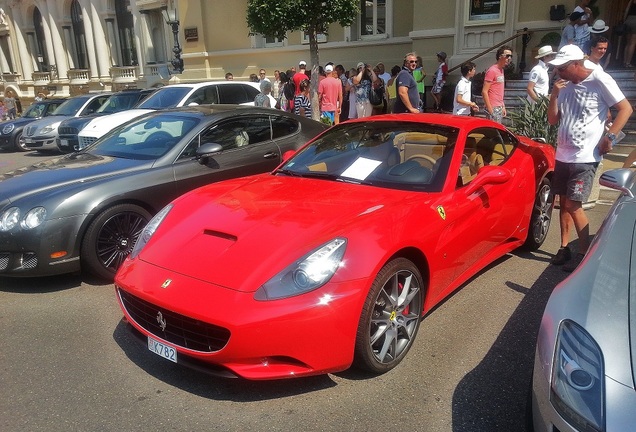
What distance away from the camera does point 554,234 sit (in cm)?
552

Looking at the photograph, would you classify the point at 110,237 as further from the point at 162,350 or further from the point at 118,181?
the point at 162,350

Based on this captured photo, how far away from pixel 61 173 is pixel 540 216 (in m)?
4.56

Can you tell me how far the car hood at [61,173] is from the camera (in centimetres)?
424

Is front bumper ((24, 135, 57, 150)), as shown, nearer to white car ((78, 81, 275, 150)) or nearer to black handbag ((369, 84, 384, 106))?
white car ((78, 81, 275, 150))

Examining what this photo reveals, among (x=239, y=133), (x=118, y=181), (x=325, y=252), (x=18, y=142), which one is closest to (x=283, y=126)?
(x=239, y=133)

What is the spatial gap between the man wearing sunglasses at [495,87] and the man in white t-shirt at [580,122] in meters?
3.11

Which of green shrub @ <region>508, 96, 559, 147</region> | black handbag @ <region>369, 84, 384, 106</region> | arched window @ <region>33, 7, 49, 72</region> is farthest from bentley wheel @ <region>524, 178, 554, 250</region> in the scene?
arched window @ <region>33, 7, 49, 72</region>

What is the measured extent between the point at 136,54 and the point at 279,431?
2874 centimetres

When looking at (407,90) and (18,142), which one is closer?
(407,90)

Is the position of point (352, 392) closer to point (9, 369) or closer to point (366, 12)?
point (9, 369)

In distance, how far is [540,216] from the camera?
16.0ft

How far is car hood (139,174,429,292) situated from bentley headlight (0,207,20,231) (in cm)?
148

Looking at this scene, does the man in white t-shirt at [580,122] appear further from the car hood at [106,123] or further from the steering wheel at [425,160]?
the car hood at [106,123]

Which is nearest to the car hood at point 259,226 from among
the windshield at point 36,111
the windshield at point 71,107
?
the windshield at point 71,107
